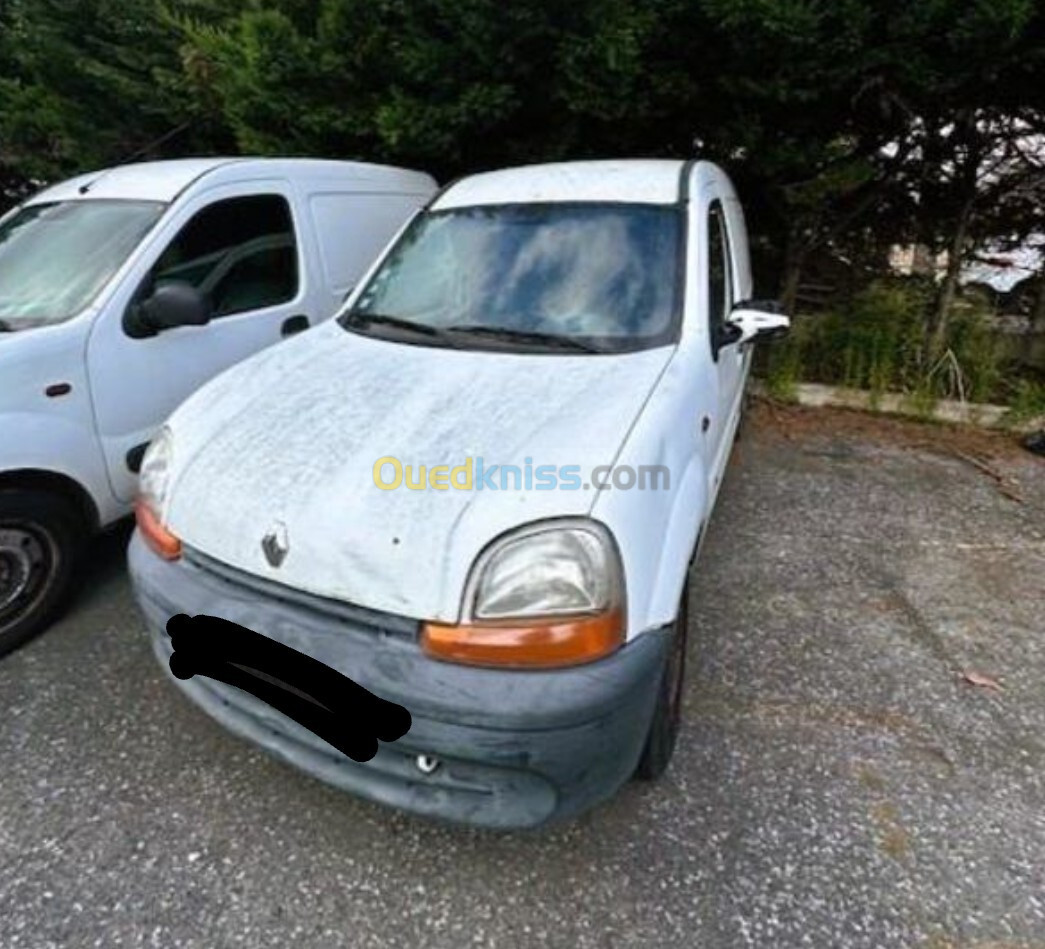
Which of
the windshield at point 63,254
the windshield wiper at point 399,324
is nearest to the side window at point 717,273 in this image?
the windshield wiper at point 399,324

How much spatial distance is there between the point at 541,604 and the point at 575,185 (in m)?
2.07

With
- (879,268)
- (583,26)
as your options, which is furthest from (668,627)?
(879,268)

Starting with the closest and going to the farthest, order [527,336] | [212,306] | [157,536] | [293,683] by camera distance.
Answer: [293,683] → [157,536] → [527,336] → [212,306]

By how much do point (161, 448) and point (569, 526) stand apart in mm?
1307

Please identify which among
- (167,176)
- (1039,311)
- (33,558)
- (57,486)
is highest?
(167,176)

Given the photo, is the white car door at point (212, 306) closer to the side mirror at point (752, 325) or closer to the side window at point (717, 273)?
the side window at point (717, 273)

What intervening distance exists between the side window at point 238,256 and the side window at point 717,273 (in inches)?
79.1


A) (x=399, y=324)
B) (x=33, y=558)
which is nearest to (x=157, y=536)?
(x=33, y=558)

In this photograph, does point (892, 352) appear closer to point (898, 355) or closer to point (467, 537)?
point (898, 355)

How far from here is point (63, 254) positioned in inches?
125

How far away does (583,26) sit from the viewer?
4691mm

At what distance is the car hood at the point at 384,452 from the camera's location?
1768 millimetres

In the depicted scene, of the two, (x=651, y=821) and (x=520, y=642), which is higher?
(x=520, y=642)

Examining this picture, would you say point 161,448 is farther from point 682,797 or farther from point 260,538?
point 682,797
